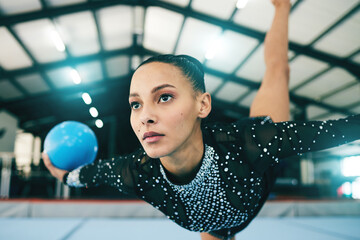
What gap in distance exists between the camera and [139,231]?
212 cm

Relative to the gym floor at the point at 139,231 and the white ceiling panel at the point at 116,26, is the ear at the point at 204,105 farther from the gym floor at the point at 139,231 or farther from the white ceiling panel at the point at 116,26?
the white ceiling panel at the point at 116,26

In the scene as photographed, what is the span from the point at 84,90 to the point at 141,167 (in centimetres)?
879

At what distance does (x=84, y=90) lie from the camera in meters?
9.29

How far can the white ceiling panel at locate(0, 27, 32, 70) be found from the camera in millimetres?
5638

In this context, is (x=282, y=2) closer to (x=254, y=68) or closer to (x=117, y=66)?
(x=254, y=68)

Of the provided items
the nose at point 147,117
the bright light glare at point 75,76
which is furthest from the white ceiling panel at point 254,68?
the nose at point 147,117

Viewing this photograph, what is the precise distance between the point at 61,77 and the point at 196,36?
4.41m

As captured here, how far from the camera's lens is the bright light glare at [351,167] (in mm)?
11141

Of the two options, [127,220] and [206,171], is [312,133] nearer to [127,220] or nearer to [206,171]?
[206,171]

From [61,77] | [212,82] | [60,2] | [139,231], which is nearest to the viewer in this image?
[139,231]

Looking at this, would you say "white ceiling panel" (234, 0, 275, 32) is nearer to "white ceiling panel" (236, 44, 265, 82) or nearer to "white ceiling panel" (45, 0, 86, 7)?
"white ceiling panel" (236, 44, 265, 82)

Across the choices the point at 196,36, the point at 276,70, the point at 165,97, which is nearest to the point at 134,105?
the point at 165,97

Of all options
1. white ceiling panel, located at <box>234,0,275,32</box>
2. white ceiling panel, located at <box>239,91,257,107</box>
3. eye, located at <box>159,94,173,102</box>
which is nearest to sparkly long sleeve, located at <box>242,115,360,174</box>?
eye, located at <box>159,94,173,102</box>

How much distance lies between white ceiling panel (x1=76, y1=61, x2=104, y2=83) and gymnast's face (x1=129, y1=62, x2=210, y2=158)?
7564 millimetres
